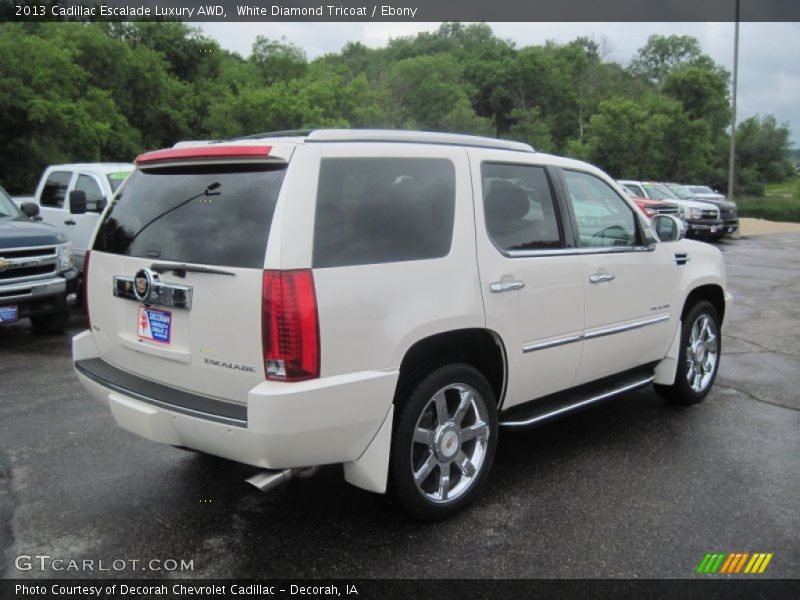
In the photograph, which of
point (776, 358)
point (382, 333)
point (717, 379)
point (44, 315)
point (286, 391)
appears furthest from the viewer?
point (44, 315)

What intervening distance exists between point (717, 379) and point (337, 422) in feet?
14.8

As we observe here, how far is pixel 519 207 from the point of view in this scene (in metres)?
3.92

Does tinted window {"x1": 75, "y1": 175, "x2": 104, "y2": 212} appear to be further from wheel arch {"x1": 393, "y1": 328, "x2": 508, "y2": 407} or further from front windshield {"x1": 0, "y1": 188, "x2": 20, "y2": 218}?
wheel arch {"x1": 393, "y1": 328, "x2": 508, "y2": 407}

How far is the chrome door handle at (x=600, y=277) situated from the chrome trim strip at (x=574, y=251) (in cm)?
15

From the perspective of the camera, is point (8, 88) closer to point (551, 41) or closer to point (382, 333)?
point (382, 333)

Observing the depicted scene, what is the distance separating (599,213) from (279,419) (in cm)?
278

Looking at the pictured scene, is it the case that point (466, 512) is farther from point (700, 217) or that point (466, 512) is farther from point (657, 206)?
point (700, 217)

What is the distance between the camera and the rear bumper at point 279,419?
2812 mm

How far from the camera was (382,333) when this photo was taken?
3.03 m

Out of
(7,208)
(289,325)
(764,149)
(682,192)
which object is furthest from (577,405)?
(764,149)

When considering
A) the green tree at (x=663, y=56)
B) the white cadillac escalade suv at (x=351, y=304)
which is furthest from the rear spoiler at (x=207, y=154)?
the green tree at (x=663, y=56)

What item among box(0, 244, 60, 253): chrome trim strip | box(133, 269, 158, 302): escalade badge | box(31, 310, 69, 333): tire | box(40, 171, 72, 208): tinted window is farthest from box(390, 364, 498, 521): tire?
box(40, 171, 72, 208): tinted window

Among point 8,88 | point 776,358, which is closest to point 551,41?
point 8,88

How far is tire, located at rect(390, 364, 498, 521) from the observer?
325 centimetres
